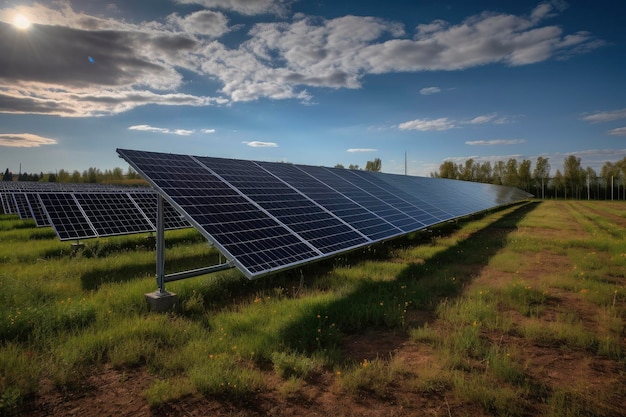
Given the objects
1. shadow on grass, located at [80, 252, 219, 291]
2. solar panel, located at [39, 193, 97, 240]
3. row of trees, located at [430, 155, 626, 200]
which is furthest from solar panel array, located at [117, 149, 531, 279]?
row of trees, located at [430, 155, 626, 200]

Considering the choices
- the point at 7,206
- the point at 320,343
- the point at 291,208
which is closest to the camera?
the point at 320,343

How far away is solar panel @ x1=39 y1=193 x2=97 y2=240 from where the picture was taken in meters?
14.8

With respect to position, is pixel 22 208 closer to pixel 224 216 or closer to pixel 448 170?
pixel 224 216

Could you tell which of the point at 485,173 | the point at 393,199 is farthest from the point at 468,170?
the point at 393,199

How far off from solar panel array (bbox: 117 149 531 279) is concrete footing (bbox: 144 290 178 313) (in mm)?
2089

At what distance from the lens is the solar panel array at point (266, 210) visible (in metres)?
7.74

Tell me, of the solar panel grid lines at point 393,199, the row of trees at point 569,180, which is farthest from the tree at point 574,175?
the solar panel grid lines at point 393,199

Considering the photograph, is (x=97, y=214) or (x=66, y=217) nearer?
(x=66, y=217)

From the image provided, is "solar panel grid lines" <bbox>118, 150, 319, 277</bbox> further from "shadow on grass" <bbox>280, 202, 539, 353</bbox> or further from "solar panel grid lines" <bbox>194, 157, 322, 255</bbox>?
"shadow on grass" <bbox>280, 202, 539, 353</bbox>

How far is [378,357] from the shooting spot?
625 cm

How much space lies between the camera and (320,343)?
6637mm

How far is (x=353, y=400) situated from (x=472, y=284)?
265 inches

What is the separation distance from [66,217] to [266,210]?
36.4 feet

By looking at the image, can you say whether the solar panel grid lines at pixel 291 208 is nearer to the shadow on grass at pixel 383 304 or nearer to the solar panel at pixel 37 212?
the shadow on grass at pixel 383 304
